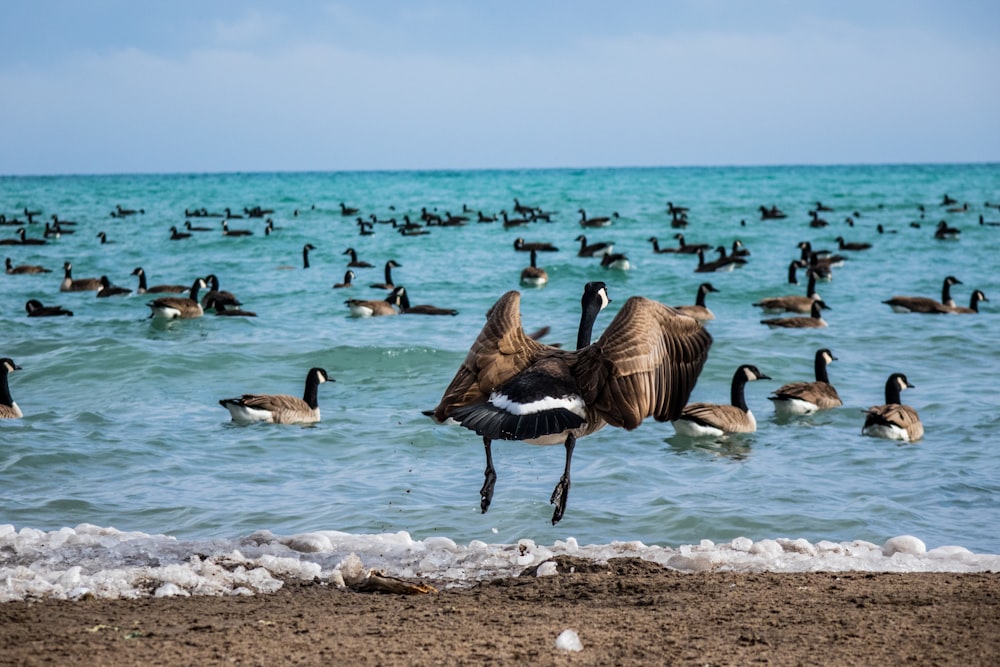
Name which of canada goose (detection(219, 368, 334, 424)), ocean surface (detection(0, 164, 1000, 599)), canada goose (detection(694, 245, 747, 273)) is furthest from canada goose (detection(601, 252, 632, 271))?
canada goose (detection(219, 368, 334, 424))

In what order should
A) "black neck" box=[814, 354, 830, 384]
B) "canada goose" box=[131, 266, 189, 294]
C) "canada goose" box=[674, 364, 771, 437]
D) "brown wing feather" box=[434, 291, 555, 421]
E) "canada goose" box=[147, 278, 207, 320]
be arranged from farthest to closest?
"canada goose" box=[131, 266, 189, 294]
"canada goose" box=[147, 278, 207, 320]
"black neck" box=[814, 354, 830, 384]
"canada goose" box=[674, 364, 771, 437]
"brown wing feather" box=[434, 291, 555, 421]

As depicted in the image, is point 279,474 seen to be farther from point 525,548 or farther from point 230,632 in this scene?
point 230,632

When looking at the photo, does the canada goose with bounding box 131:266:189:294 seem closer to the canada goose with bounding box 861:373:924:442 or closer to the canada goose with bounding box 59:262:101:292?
the canada goose with bounding box 59:262:101:292

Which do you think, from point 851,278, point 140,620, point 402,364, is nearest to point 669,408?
A: point 140,620

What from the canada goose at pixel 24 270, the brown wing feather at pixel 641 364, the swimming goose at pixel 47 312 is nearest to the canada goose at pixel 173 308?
the swimming goose at pixel 47 312

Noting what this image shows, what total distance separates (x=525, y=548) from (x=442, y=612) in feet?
6.15

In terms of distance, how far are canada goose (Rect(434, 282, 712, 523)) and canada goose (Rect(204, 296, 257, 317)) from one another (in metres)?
16.9

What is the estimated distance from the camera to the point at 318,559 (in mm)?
8023

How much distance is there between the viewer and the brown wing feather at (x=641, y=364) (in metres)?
Result: 6.67

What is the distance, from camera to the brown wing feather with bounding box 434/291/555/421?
6.90 m

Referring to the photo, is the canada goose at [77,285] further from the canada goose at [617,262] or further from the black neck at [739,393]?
the black neck at [739,393]

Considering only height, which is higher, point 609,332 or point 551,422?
point 609,332

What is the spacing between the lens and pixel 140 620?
611 cm

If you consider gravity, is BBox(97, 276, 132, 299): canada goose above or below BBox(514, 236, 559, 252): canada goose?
below
